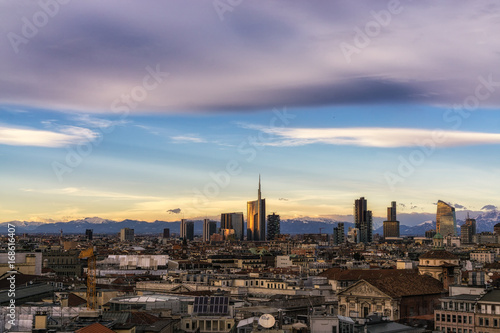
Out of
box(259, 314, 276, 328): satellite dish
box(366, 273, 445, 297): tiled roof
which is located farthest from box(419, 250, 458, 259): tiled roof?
box(259, 314, 276, 328): satellite dish

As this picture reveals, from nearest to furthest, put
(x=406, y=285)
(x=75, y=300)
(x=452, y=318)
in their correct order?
1. (x=452, y=318)
2. (x=75, y=300)
3. (x=406, y=285)

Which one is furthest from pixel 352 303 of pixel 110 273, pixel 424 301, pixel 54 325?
pixel 110 273

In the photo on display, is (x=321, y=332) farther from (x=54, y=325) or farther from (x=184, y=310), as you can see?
(x=184, y=310)

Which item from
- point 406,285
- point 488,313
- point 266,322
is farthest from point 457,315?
point 266,322

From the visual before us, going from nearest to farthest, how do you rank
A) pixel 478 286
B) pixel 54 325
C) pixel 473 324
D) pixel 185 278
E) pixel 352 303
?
pixel 54 325
pixel 473 324
pixel 478 286
pixel 352 303
pixel 185 278

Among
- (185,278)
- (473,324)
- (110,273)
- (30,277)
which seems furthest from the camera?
(110,273)

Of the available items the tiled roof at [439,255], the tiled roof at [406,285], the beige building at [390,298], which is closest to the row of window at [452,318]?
the beige building at [390,298]

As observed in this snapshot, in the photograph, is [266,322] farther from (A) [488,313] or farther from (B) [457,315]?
(B) [457,315]

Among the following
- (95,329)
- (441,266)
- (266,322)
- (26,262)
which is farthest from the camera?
(26,262)

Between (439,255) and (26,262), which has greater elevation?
(439,255)

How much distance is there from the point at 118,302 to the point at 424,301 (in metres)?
49.1

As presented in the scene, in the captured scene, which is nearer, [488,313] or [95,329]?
[95,329]

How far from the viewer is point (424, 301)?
116 m

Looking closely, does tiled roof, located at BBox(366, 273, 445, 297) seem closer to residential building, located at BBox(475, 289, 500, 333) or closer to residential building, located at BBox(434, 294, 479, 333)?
residential building, located at BBox(434, 294, 479, 333)
